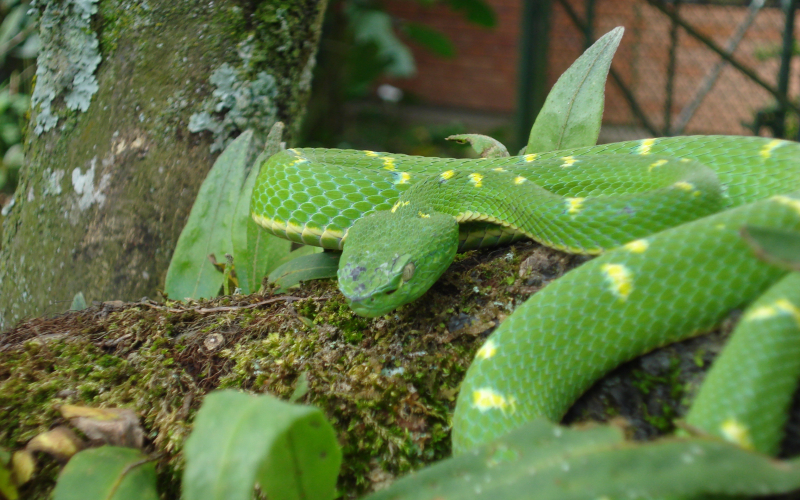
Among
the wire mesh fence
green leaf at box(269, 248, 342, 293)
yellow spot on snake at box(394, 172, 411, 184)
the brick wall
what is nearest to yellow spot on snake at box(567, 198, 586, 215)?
yellow spot on snake at box(394, 172, 411, 184)

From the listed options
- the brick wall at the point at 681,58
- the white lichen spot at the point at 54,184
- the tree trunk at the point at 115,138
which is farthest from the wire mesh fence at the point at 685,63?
the white lichen spot at the point at 54,184

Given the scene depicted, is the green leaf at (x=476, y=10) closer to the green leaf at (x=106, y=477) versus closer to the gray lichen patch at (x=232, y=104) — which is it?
the gray lichen patch at (x=232, y=104)

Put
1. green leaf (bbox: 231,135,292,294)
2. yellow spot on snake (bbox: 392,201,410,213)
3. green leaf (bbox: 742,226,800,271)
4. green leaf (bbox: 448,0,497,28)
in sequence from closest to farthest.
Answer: green leaf (bbox: 742,226,800,271)
yellow spot on snake (bbox: 392,201,410,213)
green leaf (bbox: 231,135,292,294)
green leaf (bbox: 448,0,497,28)

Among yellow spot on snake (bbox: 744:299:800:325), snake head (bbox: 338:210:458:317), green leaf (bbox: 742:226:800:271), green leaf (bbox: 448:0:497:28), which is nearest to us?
green leaf (bbox: 742:226:800:271)

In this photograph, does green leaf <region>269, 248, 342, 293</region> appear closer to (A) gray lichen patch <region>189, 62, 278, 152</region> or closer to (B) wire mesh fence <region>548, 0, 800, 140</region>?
(A) gray lichen patch <region>189, 62, 278, 152</region>

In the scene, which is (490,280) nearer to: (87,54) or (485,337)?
(485,337)

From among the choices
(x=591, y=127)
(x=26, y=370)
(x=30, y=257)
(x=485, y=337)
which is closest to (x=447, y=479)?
(x=485, y=337)

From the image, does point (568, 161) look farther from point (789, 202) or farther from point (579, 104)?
point (789, 202)
